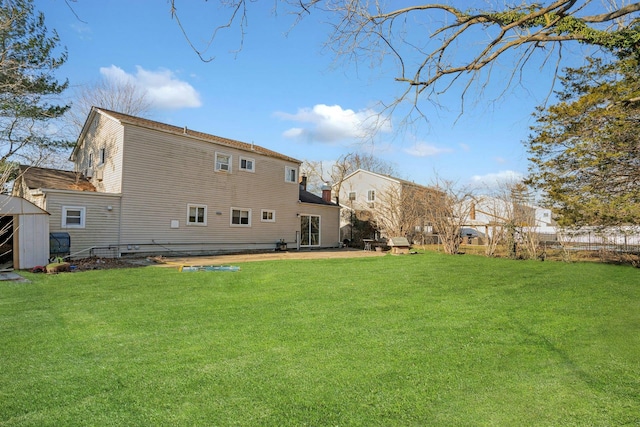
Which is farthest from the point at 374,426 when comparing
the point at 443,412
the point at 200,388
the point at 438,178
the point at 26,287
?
the point at 438,178

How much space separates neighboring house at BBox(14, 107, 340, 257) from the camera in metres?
13.9

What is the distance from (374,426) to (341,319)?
9.27 ft

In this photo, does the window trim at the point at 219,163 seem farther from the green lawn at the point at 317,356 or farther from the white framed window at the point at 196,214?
the green lawn at the point at 317,356

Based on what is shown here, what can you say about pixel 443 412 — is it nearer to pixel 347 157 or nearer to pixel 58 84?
pixel 58 84

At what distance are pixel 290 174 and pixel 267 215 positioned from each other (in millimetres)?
2968

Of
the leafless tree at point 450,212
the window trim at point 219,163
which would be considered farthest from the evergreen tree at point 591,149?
the window trim at point 219,163

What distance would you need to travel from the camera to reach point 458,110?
19.5 feet

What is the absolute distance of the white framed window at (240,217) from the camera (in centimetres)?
1844

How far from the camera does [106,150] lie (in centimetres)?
1585

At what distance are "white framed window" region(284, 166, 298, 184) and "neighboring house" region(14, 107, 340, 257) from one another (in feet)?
0.19

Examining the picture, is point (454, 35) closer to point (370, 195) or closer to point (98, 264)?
point (98, 264)

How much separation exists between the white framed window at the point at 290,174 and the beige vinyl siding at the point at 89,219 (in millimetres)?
9099

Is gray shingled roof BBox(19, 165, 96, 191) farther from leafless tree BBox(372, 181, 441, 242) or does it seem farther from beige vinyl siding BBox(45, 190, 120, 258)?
leafless tree BBox(372, 181, 441, 242)

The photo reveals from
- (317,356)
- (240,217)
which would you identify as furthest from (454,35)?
(240,217)
